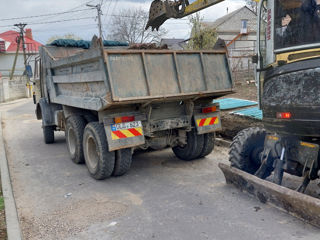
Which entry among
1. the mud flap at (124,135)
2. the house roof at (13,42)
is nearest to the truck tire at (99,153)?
the mud flap at (124,135)

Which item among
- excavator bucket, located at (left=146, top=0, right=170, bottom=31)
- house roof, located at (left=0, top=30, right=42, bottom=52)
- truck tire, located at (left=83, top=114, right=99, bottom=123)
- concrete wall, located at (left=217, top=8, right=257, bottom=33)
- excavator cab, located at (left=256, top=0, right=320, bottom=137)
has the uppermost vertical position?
house roof, located at (left=0, top=30, right=42, bottom=52)

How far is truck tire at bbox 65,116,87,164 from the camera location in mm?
6576

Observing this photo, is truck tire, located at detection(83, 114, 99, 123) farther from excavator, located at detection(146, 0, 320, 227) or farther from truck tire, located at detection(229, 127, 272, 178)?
excavator, located at detection(146, 0, 320, 227)

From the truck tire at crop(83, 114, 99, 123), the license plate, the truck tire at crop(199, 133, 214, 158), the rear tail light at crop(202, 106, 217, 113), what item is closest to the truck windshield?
the rear tail light at crop(202, 106, 217, 113)

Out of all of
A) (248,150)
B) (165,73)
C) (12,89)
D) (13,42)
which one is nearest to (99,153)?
(165,73)

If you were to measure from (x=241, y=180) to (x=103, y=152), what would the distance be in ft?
7.58

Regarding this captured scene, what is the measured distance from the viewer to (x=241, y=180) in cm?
461

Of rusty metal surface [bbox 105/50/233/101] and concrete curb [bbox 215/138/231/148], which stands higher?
rusty metal surface [bbox 105/50/233/101]

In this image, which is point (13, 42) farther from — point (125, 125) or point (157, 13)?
point (125, 125)

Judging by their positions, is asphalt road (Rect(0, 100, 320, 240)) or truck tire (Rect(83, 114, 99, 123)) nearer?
asphalt road (Rect(0, 100, 320, 240))

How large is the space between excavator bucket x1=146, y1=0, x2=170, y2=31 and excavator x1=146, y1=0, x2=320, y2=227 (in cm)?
270

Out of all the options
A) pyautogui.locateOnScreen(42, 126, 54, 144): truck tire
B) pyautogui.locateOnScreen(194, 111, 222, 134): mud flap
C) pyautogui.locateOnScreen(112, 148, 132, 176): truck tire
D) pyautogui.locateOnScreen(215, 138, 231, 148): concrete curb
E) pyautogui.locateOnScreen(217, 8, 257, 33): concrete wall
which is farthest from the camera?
pyautogui.locateOnScreen(217, 8, 257, 33): concrete wall

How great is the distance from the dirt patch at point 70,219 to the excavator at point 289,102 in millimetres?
1905

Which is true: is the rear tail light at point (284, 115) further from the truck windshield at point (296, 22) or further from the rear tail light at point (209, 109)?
the rear tail light at point (209, 109)
